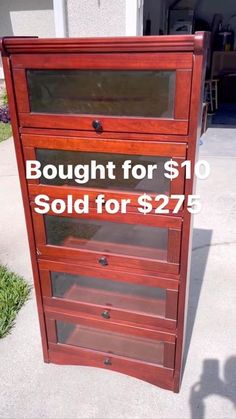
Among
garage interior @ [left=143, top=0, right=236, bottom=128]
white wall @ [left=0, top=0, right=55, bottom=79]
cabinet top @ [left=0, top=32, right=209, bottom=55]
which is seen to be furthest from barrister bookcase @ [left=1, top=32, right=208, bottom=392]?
garage interior @ [left=143, top=0, right=236, bottom=128]

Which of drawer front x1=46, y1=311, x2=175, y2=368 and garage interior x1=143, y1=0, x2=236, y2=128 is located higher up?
garage interior x1=143, y1=0, x2=236, y2=128

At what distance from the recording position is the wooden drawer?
1725 millimetres

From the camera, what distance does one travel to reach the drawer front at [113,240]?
4.87 feet

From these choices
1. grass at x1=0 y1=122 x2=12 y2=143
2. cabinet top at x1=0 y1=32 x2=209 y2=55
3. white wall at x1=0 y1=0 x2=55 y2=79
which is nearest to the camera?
cabinet top at x1=0 y1=32 x2=209 y2=55

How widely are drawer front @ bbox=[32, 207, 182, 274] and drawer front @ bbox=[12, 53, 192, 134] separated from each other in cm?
39

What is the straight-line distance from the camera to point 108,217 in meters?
1.52

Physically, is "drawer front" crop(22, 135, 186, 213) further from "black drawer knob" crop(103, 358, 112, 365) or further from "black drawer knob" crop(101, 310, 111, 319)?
"black drawer knob" crop(103, 358, 112, 365)

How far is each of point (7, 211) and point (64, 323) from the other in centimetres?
219

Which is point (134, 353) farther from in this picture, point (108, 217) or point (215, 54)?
point (215, 54)

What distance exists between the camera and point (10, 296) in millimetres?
2463

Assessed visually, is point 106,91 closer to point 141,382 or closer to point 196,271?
point 141,382

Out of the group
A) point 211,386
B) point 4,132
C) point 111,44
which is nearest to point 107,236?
point 111,44

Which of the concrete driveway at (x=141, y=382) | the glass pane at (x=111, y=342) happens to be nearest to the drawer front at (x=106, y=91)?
the glass pane at (x=111, y=342)

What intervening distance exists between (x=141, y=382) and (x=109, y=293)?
0.53 meters
